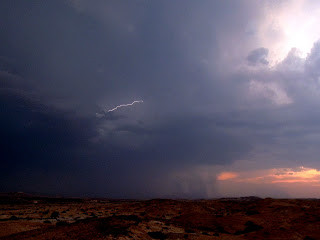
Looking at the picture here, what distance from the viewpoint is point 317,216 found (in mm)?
48219

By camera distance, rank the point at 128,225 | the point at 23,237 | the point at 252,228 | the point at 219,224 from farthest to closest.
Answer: the point at 219,224, the point at 252,228, the point at 128,225, the point at 23,237

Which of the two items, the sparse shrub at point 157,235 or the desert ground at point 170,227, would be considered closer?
the desert ground at point 170,227

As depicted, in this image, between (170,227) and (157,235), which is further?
(170,227)

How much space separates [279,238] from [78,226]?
3035 centimetres

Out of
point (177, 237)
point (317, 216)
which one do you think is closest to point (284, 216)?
point (317, 216)

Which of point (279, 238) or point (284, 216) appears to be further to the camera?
point (284, 216)

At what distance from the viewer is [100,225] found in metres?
30.0

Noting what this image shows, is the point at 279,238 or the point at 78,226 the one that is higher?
the point at 78,226

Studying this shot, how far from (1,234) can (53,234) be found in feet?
27.4

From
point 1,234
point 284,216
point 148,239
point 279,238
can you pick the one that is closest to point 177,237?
point 148,239

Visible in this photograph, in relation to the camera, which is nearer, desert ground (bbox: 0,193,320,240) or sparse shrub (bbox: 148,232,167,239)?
desert ground (bbox: 0,193,320,240)

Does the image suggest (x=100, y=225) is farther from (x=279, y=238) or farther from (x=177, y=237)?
(x=279, y=238)

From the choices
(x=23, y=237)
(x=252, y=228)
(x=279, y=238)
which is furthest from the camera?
(x=252, y=228)

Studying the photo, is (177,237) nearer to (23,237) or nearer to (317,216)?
(23,237)
